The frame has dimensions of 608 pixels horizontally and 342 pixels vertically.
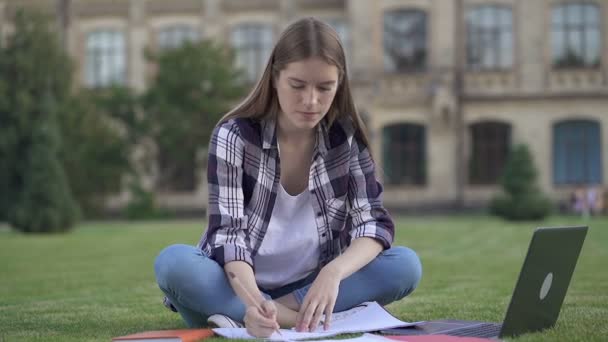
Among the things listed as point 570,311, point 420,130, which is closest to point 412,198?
point 420,130

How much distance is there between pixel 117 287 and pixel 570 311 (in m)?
4.20

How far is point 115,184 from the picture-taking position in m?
31.8

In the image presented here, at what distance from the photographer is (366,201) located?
196 inches

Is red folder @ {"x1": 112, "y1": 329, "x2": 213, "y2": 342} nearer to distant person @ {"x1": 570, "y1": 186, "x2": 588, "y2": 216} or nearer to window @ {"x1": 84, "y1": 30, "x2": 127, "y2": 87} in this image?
distant person @ {"x1": 570, "y1": 186, "x2": 588, "y2": 216}

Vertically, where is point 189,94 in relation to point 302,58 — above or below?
below

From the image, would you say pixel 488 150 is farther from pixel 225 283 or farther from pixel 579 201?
pixel 225 283

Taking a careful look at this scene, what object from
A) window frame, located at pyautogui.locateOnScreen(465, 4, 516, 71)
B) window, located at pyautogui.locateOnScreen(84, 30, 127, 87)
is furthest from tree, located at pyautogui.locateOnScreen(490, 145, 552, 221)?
window, located at pyautogui.locateOnScreen(84, 30, 127, 87)

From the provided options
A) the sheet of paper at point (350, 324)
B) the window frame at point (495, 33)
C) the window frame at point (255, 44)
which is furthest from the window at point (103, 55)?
the sheet of paper at point (350, 324)

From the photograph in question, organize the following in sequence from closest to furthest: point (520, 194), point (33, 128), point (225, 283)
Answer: point (225, 283) → point (33, 128) → point (520, 194)

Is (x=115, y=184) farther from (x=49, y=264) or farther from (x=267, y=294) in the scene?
(x=267, y=294)

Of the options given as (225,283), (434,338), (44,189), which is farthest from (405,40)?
(434,338)

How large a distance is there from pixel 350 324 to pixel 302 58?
124 centimetres

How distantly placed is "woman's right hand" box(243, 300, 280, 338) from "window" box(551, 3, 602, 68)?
96.1 ft

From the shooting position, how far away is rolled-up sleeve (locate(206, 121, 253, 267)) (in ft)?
15.4
